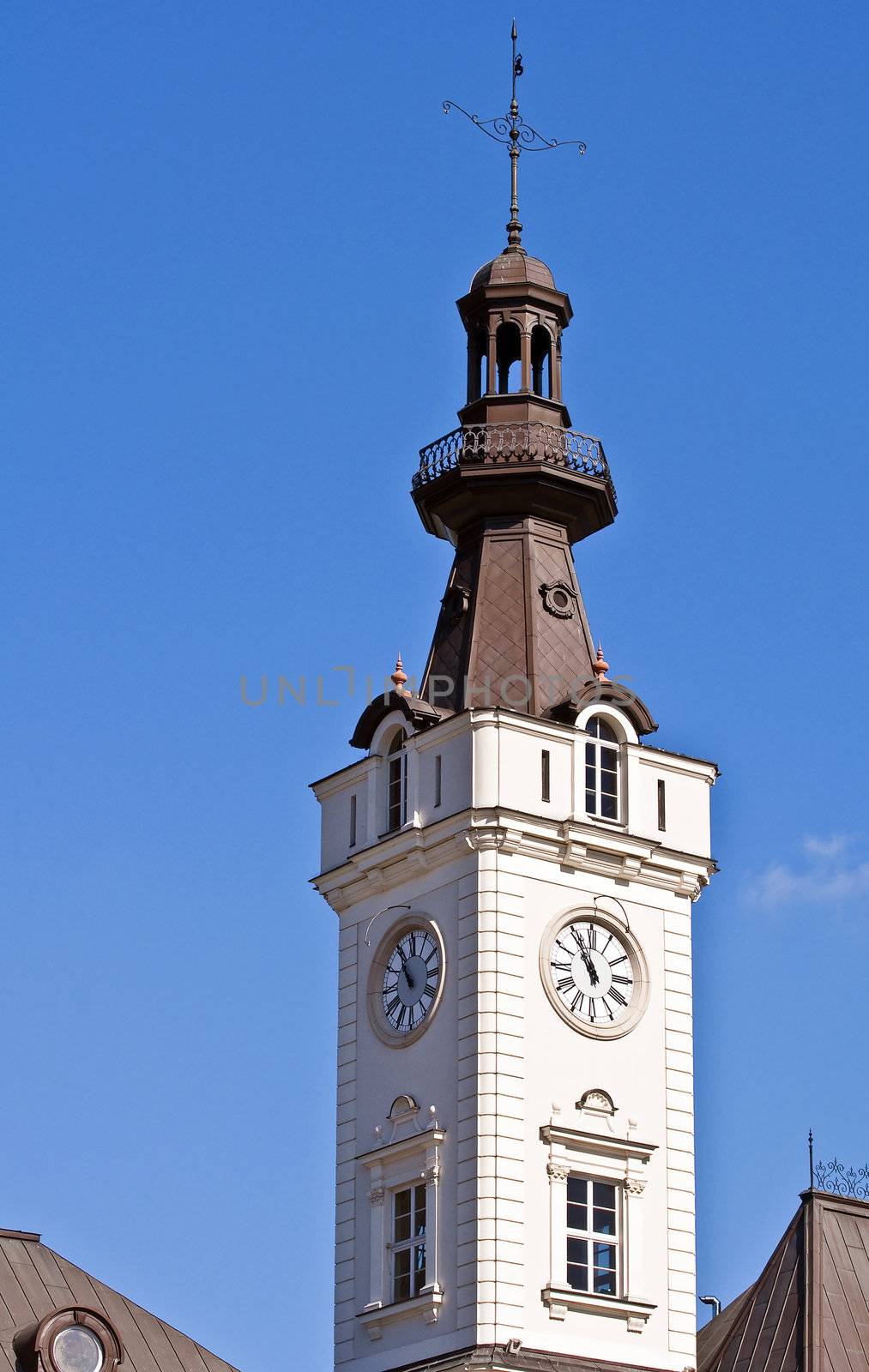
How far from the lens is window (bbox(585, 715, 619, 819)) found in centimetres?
6594

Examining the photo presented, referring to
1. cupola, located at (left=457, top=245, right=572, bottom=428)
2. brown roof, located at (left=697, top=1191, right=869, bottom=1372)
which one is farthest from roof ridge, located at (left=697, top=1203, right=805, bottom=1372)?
cupola, located at (left=457, top=245, right=572, bottom=428)

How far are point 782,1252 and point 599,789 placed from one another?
403 inches

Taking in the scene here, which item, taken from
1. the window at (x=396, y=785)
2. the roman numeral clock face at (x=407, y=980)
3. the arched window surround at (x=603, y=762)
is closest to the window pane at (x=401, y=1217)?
the roman numeral clock face at (x=407, y=980)

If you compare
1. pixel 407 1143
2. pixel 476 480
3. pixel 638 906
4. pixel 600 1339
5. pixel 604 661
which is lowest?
pixel 600 1339

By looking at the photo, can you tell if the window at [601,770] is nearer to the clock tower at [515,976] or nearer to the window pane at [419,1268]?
the clock tower at [515,976]

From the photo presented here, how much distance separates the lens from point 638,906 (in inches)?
2589

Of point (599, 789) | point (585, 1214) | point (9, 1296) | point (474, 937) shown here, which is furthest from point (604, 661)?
point (9, 1296)

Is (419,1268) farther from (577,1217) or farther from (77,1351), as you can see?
(77,1351)

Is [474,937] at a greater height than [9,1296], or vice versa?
[474,937]

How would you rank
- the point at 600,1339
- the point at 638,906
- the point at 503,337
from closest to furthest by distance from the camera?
the point at 600,1339, the point at 638,906, the point at 503,337

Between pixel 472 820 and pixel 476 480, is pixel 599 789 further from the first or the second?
pixel 476 480

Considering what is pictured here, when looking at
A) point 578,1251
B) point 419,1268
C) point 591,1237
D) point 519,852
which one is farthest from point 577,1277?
point 519,852

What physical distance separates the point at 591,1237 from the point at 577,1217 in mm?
479

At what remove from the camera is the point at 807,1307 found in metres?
63.8
